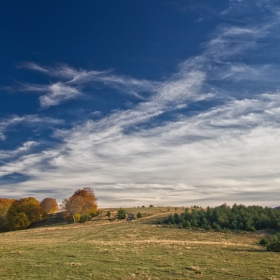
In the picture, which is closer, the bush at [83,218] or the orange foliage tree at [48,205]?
the bush at [83,218]

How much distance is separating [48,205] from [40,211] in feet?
18.2

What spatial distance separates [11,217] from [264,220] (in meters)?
82.3

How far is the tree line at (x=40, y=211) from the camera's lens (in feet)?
305

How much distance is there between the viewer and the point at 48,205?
11019cm

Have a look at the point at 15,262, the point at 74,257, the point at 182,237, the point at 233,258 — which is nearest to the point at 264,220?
the point at 182,237

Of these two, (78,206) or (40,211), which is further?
(40,211)

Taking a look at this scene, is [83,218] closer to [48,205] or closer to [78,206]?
[78,206]

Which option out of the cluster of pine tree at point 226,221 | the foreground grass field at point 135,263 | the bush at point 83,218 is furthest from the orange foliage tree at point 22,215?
the foreground grass field at point 135,263

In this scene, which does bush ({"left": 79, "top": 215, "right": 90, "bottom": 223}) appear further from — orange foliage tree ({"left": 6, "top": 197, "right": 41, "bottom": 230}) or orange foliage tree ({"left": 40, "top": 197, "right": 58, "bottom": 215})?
orange foliage tree ({"left": 40, "top": 197, "right": 58, "bottom": 215})

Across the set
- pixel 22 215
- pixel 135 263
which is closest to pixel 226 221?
pixel 135 263

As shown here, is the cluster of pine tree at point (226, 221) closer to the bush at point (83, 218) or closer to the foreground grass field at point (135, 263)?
the foreground grass field at point (135, 263)

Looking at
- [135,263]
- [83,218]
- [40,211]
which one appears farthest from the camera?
[40,211]

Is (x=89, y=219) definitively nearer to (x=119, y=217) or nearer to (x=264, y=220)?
(x=119, y=217)

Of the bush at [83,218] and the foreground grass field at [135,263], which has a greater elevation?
the bush at [83,218]
